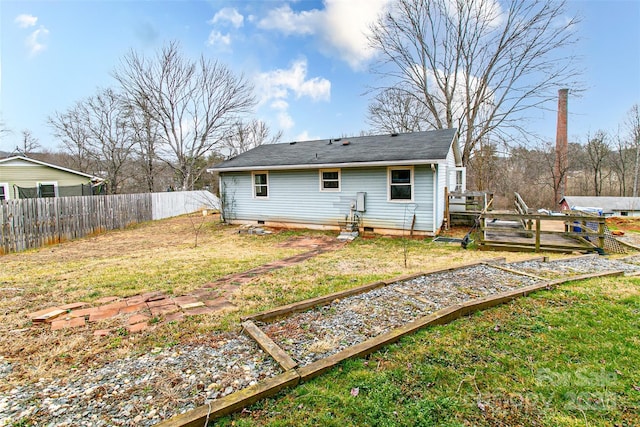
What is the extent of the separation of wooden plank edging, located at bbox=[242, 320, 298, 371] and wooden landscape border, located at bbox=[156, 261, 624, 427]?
88 mm

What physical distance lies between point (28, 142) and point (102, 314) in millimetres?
35791

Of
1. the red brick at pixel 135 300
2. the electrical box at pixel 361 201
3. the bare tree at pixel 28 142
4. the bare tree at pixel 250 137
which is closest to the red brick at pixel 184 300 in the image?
the red brick at pixel 135 300

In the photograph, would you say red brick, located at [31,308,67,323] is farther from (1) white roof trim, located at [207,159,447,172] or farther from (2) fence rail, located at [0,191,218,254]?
(1) white roof trim, located at [207,159,447,172]

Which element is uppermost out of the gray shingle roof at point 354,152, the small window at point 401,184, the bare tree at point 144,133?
the bare tree at point 144,133

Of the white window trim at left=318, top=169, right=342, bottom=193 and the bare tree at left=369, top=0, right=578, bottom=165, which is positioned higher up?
the bare tree at left=369, top=0, right=578, bottom=165

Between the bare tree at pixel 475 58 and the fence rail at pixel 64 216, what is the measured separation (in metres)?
16.7

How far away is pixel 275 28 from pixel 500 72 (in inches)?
543

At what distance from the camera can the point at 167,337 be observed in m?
3.14

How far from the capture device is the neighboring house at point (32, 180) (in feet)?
48.1

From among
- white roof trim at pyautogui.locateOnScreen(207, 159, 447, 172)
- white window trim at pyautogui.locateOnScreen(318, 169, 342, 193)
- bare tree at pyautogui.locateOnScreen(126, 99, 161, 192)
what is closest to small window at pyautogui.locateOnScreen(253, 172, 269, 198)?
white roof trim at pyautogui.locateOnScreen(207, 159, 447, 172)

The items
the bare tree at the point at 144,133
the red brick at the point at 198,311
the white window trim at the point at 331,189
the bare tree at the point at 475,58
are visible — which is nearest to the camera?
the red brick at the point at 198,311

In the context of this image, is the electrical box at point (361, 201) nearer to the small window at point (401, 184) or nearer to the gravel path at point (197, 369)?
the small window at point (401, 184)

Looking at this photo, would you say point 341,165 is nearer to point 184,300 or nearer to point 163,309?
point 184,300

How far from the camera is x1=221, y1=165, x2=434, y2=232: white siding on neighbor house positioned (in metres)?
9.97
